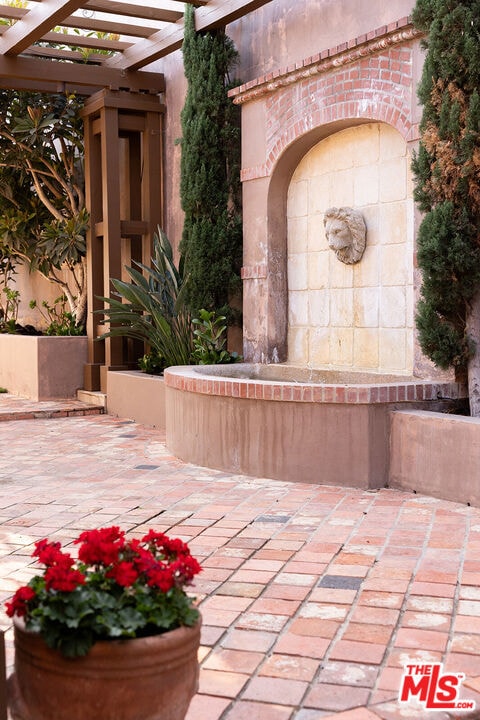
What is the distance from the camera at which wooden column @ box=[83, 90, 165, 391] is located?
32.2 ft

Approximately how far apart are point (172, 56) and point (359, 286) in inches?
165

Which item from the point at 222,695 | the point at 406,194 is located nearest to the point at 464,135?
the point at 406,194

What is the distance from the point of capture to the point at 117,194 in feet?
32.4

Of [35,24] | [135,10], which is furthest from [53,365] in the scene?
[135,10]

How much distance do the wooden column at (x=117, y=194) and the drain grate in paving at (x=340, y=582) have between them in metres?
6.39

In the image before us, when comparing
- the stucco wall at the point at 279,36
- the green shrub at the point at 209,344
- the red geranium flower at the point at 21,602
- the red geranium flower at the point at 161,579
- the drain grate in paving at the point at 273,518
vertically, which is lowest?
the drain grate in paving at the point at 273,518

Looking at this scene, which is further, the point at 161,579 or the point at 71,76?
the point at 71,76

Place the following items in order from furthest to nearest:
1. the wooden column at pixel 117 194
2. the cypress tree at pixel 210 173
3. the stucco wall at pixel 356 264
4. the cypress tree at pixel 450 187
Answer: the wooden column at pixel 117 194
the cypress tree at pixel 210 173
the stucco wall at pixel 356 264
the cypress tree at pixel 450 187

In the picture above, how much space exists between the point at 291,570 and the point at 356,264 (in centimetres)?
395

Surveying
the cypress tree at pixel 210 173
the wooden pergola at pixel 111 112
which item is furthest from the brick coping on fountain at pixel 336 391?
the wooden pergola at pixel 111 112

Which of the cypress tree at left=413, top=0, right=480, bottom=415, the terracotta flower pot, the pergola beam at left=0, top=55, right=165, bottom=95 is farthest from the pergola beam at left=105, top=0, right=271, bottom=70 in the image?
the terracotta flower pot

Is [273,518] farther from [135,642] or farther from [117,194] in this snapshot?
[117,194]

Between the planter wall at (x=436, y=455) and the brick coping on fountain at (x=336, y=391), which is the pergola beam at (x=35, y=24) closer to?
the brick coping on fountain at (x=336, y=391)

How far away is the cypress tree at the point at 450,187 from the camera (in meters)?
5.50
